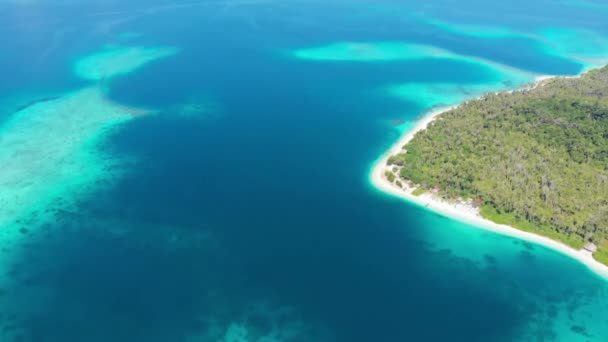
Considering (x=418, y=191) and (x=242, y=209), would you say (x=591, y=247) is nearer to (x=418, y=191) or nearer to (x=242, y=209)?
(x=418, y=191)

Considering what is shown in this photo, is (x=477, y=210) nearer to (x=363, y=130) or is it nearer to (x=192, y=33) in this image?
(x=363, y=130)

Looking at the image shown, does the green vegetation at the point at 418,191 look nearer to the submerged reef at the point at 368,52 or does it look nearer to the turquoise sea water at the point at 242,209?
the turquoise sea water at the point at 242,209

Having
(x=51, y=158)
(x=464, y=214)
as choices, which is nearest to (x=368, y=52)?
(x=464, y=214)

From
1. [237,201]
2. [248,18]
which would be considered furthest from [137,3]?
[237,201]

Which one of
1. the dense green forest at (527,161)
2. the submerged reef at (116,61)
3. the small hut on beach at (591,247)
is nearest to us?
the small hut on beach at (591,247)

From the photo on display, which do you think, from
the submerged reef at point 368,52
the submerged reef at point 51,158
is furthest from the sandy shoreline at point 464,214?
the submerged reef at point 368,52

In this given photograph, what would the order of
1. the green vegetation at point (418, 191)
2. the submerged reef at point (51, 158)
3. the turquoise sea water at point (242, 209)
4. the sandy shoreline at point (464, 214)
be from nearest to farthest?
the turquoise sea water at point (242, 209) → the sandy shoreline at point (464, 214) → the submerged reef at point (51, 158) → the green vegetation at point (418, 191)

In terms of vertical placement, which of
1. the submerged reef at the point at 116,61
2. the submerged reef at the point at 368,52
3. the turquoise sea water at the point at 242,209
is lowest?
the turquoise sea water at the point at 242,209
